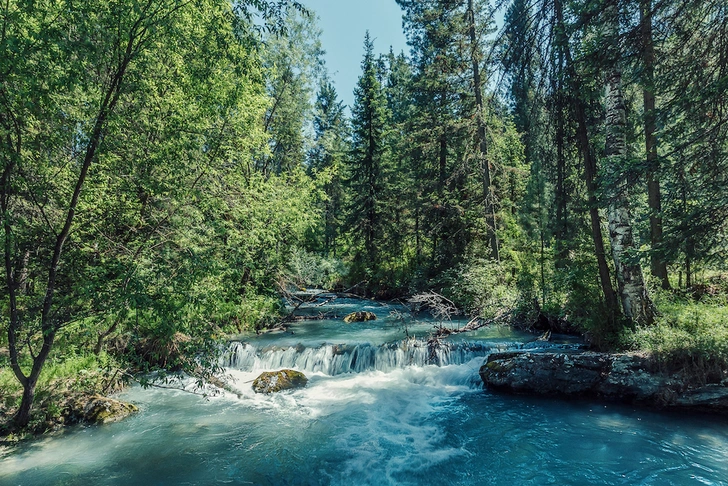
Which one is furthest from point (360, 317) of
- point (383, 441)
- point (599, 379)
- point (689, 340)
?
point (689, 340)

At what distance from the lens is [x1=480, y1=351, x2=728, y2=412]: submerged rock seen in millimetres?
6508

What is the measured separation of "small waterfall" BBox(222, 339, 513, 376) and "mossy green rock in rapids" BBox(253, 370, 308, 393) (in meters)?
1.08

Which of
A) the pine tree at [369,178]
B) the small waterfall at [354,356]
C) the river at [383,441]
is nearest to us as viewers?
the river at [383,441]

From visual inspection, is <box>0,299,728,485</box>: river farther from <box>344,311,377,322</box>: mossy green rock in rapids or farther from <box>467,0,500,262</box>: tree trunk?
<box>467,0,500,262</box>: tree trunk

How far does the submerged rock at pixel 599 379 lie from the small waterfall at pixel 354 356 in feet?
5.09

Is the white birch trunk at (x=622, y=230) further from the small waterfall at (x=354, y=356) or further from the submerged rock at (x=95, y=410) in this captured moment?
the submerged rock at (x=95, y=410)

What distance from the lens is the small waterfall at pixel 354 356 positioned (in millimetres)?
10398

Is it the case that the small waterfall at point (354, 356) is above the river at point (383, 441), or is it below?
above

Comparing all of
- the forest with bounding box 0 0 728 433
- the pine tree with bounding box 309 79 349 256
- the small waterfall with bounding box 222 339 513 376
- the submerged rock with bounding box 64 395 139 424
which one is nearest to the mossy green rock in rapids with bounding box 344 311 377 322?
the small waterfall with bounding box 222 339 513 376

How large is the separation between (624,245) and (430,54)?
1539 cm

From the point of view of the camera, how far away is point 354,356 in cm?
1088

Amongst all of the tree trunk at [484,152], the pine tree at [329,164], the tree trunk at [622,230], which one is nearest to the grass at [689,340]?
the tree trunk at [622,230]

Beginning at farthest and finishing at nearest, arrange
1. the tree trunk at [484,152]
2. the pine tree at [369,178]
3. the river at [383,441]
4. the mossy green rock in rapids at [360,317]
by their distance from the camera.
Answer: the pine tree at [369,178] → the tree trunk at [484,152] → the mossy green rock in rapids at [360,317] → the river at [383,441]

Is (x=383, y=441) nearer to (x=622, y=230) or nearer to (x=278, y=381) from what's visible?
(x=278, y=381)
